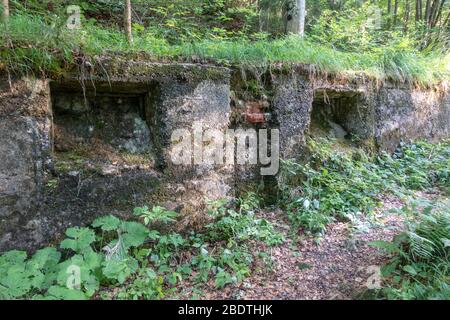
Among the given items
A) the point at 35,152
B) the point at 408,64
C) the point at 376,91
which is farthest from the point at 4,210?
the point at 408,64

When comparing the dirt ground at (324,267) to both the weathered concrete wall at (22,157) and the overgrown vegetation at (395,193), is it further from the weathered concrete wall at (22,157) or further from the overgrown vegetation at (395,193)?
the weathered concrete wall at (22,157)

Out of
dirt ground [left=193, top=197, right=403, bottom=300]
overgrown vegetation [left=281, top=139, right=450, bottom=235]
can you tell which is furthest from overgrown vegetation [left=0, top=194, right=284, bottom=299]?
overgrown vegetation [left=281, top=139, right=450, bottom=235]

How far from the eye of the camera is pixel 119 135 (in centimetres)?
294

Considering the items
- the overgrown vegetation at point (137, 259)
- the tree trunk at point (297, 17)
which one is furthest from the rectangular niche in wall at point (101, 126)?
the tree trunk at point (297, 17)

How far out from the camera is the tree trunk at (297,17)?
5355 mm

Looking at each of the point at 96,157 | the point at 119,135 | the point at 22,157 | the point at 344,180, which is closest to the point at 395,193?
the point at 344,180

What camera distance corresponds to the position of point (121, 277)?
2.26 meters

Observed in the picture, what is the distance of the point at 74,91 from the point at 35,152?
622 millimetres

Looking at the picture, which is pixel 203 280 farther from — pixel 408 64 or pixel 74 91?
pixel 408 64

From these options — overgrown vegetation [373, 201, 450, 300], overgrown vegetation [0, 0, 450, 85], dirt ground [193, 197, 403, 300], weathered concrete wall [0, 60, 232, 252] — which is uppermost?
overgrown vegetation [0, 0, 450, 85]

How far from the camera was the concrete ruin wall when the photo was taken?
242cm

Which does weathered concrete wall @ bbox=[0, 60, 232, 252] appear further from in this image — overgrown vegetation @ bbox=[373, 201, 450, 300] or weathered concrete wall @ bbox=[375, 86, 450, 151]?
weathered concrete wall @ bbox=[375, 86, 450, 151]

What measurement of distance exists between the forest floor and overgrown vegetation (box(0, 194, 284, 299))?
0.13 metres

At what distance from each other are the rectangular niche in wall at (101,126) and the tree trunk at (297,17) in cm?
339
